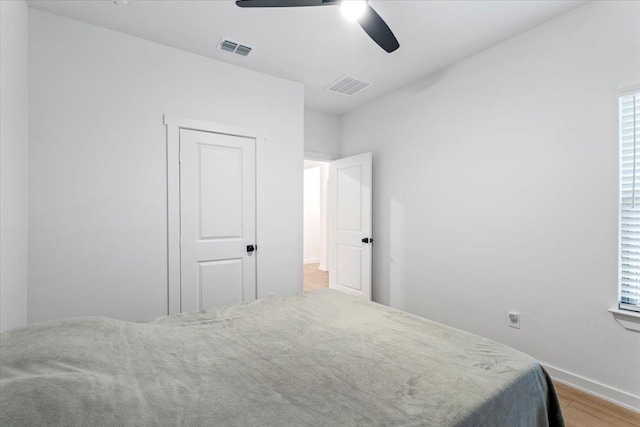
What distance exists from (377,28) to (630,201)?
2050mm

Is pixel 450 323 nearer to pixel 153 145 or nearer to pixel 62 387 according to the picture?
pixel 62 387

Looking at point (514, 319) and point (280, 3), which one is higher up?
point (280, 3)

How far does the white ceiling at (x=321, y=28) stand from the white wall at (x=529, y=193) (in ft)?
0.82

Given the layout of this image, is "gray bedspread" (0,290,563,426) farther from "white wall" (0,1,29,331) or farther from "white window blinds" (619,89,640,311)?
"white window blinds" (619,89,640,311)

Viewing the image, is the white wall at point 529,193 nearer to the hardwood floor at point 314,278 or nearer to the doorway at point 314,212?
the hardwood floor at point 314,278

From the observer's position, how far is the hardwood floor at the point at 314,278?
5500 millimetres

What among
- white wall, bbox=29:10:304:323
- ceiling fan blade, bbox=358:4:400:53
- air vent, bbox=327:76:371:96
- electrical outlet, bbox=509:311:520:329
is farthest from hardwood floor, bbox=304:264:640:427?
air vent, bbox=327:76:371:96

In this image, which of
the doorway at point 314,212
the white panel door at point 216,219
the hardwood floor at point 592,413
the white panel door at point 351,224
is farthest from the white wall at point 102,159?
the doorway at point 314,212

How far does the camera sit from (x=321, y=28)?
101 inches

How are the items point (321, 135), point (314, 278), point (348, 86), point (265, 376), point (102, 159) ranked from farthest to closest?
point (314, 278)
point (321, 135)
point (348, 86)
point (102, 159)
point (265, 376)

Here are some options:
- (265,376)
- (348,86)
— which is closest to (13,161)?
(265,376)

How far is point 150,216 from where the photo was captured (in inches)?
107

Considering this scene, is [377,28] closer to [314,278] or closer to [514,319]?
[514,319]

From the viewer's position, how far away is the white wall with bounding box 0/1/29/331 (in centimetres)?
173
